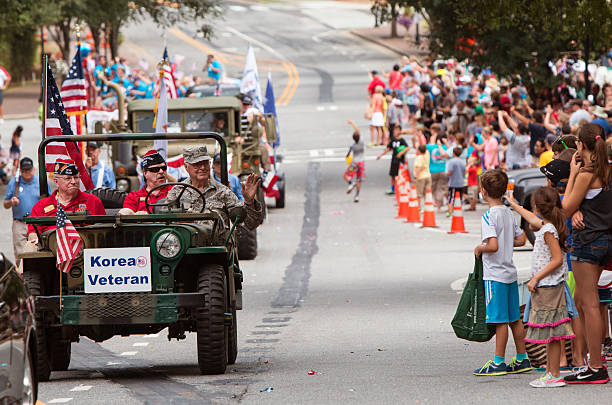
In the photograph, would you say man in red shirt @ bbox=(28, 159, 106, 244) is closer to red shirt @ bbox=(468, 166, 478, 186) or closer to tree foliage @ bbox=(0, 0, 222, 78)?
red shirt @ bbox=(468, 166, 478, 186)

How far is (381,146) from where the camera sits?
125 feet

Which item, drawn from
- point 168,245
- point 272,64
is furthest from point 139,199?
point 272,64

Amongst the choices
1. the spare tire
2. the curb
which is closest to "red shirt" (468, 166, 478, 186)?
the spare tire

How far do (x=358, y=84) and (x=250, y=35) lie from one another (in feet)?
65.4

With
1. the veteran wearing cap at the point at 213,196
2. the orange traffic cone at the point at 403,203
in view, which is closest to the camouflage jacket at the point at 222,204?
the veteran wearing cap at the point at 213,196

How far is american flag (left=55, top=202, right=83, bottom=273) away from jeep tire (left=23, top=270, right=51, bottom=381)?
331 millimetres

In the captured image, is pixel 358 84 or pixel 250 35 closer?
pixel 358 84

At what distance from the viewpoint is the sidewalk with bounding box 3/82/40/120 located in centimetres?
4597

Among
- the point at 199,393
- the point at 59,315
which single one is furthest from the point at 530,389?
the point at 59,315

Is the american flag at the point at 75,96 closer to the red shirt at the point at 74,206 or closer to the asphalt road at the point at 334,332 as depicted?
the asphalt road at the point at 334,332

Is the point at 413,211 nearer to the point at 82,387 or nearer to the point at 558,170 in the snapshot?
the point at 558,170

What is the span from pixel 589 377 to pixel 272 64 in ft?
182

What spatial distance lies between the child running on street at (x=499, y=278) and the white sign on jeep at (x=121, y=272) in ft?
8.31

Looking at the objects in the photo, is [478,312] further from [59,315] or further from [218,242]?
[59,315]
